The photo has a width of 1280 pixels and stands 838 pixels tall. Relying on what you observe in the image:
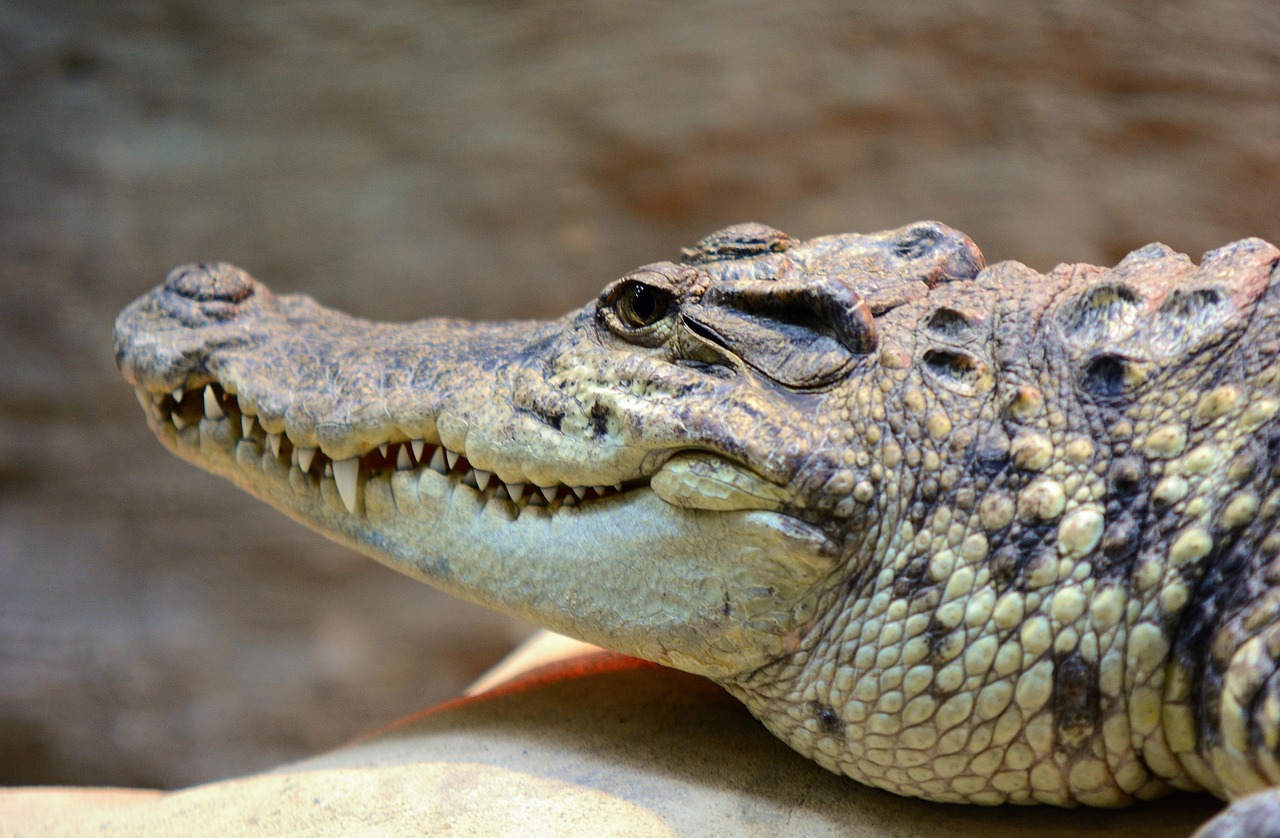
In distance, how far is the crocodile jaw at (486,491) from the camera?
146 centimetres

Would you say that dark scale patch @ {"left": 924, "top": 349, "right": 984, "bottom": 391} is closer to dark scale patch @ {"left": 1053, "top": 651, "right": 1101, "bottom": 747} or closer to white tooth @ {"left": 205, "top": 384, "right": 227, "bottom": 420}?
dark scale patch @ {"left": 1053, "top": 651, "right": 1101, "bottom": 747}

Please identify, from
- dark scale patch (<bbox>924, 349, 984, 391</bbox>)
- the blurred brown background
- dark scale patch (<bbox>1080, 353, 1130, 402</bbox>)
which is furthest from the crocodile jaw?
the blurred brown background

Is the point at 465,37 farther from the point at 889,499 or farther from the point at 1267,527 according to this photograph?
the point at 1267,527

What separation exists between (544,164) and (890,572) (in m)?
2.81

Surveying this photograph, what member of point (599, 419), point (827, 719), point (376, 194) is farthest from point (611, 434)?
point (376, 194)

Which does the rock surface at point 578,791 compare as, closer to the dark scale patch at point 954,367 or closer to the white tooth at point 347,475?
the white tooth at point 347,475

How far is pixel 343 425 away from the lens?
1.71 metres

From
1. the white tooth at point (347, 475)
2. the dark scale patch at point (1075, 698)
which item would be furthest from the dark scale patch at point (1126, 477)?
the white tooth at point (347, 475)

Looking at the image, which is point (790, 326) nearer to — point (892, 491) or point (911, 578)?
point (892, 491)

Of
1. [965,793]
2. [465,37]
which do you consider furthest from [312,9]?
[965,793]

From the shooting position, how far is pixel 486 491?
1.68 meters

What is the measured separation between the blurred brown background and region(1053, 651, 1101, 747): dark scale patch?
265 centimetres

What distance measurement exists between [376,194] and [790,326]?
2.79 meters

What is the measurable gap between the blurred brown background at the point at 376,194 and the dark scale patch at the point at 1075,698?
2.65 m
